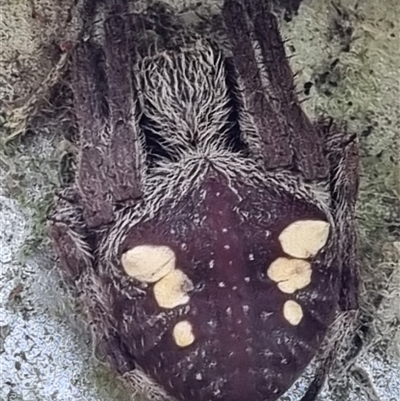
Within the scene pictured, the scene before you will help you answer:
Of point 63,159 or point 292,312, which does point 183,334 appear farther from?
point 63,159

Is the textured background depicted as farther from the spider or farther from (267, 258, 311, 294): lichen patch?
(267, 258, 311, 294): lichen patch

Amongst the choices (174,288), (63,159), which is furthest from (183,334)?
(63,159)

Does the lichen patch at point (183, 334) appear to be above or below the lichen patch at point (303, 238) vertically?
below

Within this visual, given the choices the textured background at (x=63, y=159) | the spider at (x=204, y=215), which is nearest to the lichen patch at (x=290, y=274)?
the spider at (x=204, y=215)

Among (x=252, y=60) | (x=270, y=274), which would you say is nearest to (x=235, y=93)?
(x=252, y=60)

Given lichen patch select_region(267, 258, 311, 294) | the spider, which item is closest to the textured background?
the spider

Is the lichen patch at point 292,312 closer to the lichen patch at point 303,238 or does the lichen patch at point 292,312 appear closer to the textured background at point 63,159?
the lichen patch at point 303,238
